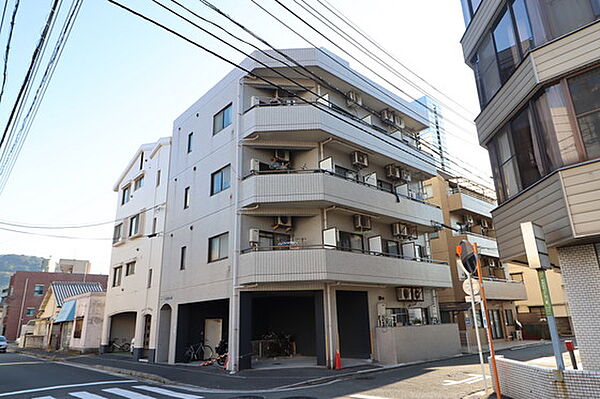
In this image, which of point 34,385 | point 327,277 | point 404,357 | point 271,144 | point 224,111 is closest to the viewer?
point 34,385

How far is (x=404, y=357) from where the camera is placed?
55.9 feet

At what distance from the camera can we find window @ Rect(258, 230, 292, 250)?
1736 centimetres

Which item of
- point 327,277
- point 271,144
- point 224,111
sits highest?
point 224,111

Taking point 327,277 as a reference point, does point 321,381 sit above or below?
below

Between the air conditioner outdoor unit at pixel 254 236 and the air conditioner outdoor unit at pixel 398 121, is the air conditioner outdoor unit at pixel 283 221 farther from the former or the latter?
the air conditioner outdoor unit at pixel 398 121

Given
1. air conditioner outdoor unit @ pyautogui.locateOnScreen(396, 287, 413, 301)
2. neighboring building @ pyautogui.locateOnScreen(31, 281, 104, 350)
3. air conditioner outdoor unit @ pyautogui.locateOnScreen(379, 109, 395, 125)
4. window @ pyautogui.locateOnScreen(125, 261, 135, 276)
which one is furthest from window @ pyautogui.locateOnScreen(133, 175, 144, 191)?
air conditioner outdoor unit @ pyautogui.locateOnScreen(396, 287, 413, 301)

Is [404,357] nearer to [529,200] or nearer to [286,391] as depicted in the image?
[286,391]

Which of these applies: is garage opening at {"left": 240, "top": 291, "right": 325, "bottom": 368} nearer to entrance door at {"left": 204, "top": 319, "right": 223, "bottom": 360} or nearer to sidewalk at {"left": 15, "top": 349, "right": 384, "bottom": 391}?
entrance door at {"left": 204, "top": 319, "right": 223, "bottom": 360}

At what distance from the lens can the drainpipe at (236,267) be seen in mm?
15609

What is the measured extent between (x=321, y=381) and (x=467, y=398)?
199 inches

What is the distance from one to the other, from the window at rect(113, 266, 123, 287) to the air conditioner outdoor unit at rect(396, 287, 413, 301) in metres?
20.3

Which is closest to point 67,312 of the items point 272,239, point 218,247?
point 218,247

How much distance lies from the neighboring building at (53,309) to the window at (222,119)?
26.3 meters

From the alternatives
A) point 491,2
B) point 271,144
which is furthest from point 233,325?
point 491,2
